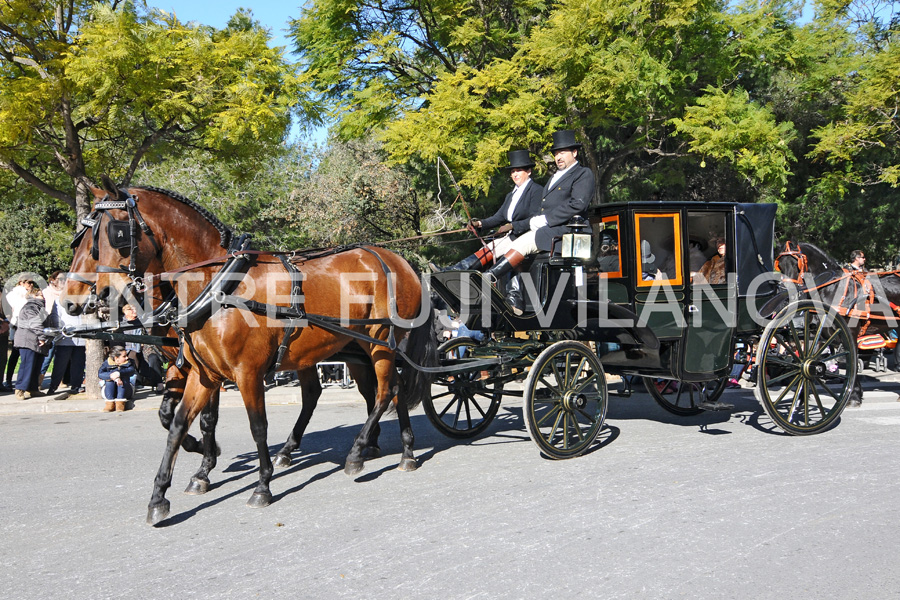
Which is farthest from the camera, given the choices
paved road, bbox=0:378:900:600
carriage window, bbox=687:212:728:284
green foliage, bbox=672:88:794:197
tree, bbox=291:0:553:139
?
tree, bbox=291:0:553:139

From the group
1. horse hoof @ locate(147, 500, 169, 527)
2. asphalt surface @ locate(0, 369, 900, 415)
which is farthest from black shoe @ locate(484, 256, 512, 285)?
asphalt surface @ locate(0, 369, 900, 415)

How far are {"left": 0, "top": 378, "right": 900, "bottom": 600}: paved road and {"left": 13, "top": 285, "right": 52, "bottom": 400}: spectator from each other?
4.25m

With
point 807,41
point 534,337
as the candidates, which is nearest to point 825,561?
point 534,337

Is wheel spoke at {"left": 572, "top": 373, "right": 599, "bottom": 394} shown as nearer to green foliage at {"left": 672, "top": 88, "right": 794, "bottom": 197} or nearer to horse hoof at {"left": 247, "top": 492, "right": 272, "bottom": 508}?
horse hoof at {"left": 247, "top": 492, "right": 272, "bottom": 508}

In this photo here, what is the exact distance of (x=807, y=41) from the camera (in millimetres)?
14375

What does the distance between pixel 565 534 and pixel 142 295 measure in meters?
3.23

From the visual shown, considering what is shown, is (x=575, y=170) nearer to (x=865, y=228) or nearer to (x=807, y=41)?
(x=807, y=41)

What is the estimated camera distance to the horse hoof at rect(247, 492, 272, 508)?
5285mm

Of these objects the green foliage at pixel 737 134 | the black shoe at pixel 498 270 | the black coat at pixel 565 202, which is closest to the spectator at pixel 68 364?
the black shoe at pixel 498 270

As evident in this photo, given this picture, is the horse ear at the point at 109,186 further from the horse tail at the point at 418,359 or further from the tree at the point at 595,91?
the tree at the point at 595,91

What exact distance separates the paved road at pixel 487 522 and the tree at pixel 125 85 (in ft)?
16.5

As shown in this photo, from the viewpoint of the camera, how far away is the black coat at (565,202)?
21.3 feet

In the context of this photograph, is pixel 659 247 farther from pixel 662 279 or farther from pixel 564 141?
pixel 564 141

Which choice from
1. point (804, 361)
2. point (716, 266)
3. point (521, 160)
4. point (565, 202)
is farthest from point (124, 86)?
point (804, 361)
